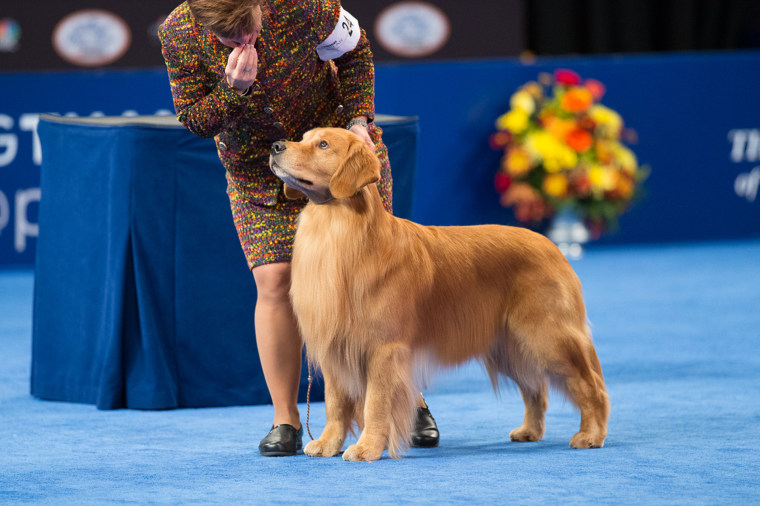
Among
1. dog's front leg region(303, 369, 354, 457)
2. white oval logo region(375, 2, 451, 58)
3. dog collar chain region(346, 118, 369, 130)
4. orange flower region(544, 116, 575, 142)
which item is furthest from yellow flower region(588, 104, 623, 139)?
dog's front leg region(303, 369, 354, 457)

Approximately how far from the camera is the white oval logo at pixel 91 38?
10688 millimetres

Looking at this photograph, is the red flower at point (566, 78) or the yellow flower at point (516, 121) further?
the red flower at point (566, 78)

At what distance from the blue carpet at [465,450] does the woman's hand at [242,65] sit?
1234 millimetres

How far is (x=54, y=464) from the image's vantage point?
3.90 metres

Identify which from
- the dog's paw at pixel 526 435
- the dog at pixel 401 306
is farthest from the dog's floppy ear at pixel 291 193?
the dog's paw at pixel 526 435

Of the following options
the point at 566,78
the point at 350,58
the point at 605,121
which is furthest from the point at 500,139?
the point at 350,58

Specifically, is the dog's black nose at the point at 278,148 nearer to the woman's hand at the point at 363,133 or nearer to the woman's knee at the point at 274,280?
the woman's hand at the point at 363,133

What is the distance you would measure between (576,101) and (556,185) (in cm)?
71

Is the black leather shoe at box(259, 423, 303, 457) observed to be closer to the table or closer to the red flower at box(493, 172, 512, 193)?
the table

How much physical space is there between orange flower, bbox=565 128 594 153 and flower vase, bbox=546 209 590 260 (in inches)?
23.2

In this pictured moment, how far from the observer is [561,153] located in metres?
9.88

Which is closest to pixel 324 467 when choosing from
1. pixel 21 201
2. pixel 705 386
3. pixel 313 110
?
pixel 313 110

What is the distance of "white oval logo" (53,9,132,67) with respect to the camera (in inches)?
421

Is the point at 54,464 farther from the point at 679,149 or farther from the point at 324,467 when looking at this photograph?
the point at 679,149
